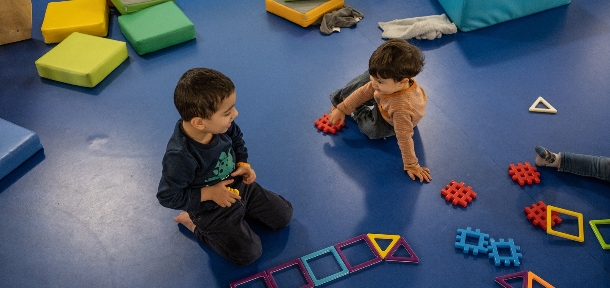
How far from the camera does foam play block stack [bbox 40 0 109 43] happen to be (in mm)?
3248

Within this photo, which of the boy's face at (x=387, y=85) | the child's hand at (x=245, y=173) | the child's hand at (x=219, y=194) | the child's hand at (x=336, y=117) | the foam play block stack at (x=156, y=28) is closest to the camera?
the child's hand at (x=219, y=194)

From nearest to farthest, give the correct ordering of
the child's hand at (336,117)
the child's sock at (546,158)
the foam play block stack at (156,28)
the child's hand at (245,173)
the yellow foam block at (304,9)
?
the child's hand at (245,173)
the child's sock at (546,158)
the child's hand at (336,117)
the foam play block stack at (156,28)
the yellow foam block at (304,9)

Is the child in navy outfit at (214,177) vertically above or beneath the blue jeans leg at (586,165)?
above

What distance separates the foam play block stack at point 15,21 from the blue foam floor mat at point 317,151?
62 millimetres

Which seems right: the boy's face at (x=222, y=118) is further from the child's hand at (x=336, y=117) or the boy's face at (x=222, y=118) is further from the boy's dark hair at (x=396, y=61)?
the child's hand at (x=336, y=117)

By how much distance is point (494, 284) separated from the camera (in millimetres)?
1986

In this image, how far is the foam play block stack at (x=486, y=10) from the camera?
317 centimetres

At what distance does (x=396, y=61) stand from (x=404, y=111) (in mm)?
255

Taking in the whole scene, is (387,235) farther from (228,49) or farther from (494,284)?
(228,49)

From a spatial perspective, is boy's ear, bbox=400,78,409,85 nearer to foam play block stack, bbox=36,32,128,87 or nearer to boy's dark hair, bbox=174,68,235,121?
boy's dark hair, bbox=174,68,235,121

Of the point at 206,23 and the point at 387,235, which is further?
the point at 206,23

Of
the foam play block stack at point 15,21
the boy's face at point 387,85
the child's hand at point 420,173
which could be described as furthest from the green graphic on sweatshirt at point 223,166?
the foam play block stack at point 15,21

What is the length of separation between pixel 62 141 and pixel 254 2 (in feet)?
5.47

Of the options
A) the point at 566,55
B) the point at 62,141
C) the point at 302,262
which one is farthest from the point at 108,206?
the point at 566,55
